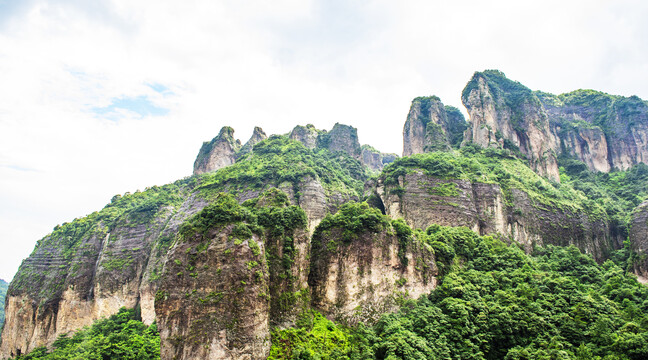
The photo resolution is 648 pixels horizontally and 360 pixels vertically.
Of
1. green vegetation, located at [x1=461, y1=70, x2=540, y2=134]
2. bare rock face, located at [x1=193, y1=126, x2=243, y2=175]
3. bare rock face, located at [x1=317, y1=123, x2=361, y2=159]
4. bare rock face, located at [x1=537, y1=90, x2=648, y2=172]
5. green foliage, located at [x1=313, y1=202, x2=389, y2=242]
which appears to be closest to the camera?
green foliage, located at [x1=313, y1=202, x2=389, y2=242]

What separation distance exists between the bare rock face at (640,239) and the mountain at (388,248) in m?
0.22

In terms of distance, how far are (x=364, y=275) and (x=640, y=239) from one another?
29853 mm

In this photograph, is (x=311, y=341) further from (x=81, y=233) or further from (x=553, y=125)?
(x=553, y=125)

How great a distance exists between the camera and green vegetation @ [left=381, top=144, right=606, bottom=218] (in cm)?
4500

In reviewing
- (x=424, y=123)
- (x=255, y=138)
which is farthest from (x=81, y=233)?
(x=424, y=123)

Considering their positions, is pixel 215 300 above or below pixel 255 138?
below

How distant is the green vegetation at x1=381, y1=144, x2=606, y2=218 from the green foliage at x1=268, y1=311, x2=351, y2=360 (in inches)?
937

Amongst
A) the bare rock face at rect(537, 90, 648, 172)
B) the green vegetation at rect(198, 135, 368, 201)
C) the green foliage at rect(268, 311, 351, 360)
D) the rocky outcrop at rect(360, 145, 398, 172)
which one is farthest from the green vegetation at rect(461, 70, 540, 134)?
the green foliage at rect(268, 311, 351, 360)

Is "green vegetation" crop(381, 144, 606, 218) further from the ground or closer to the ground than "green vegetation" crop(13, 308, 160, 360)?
further from the ground

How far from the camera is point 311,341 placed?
2364cm

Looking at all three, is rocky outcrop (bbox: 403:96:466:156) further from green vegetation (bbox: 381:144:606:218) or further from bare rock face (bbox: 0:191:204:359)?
bare rock face (bbox: 0:191:204:359)

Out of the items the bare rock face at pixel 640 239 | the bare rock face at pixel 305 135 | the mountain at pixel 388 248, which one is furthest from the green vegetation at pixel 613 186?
the bare rock face at pixel 305 135

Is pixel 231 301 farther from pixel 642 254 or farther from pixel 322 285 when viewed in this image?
pixel 642 254

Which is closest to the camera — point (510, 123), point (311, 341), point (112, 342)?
point (311, 341)
